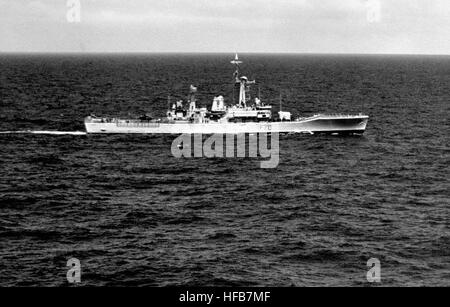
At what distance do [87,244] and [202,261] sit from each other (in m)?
8.79

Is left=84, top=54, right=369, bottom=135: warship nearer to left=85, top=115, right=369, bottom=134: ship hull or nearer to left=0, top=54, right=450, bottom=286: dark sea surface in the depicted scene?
left=85, top=115, right=369, bottom=134: ship hull

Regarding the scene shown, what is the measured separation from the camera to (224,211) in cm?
5381

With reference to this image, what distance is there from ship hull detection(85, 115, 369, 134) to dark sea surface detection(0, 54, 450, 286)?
1.94 metres

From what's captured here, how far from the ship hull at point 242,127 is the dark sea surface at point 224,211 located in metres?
1.94

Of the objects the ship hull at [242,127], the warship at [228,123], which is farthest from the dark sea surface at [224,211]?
the warship at [228,123]

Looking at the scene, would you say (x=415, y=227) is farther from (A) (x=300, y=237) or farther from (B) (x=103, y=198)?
(B) (x=103, y=198)

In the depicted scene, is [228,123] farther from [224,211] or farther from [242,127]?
[224,211]

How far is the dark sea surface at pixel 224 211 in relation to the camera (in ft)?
133

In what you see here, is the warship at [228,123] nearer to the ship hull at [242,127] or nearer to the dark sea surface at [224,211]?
the ship hull at [242,127]

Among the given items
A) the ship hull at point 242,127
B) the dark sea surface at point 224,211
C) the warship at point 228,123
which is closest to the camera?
the dark sea surface at point 224,211

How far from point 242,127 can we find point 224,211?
4013cm

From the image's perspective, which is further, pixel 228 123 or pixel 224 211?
pixel 228 123

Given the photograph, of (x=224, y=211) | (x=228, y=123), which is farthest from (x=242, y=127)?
(x=224, y=211)


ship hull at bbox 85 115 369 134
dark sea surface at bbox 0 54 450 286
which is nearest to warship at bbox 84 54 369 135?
ship hull at bbox 85 115 369 134
